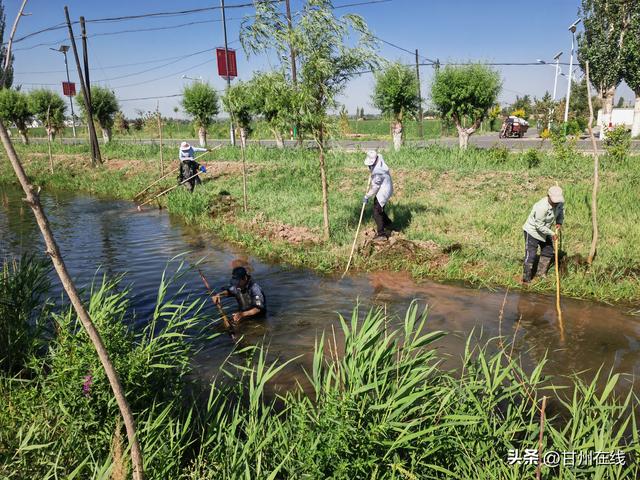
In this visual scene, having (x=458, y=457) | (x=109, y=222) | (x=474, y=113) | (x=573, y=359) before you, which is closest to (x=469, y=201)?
(x=573, y=359)

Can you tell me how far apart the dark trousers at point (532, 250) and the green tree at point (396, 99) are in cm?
1421

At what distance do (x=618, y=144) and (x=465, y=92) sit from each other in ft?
20.9

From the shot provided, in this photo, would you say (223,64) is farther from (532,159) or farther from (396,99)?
(532,159)

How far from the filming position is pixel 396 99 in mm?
22094

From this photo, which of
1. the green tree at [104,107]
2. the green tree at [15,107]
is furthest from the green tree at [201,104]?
the green tree at [15,107]

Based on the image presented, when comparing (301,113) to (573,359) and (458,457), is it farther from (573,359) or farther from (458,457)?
(458,457)

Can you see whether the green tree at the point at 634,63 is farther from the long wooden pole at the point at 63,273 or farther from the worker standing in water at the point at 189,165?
the long wooden pole at the point at 63,273

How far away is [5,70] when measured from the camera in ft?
5.09

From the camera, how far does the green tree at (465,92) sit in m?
18.5

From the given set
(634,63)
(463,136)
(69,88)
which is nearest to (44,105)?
(69,88)

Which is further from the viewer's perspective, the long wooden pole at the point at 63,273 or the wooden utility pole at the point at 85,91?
the wooden utility pole at the point at 85,91

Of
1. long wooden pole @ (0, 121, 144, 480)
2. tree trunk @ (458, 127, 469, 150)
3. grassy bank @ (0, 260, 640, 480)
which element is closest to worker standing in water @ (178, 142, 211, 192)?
tree trunk @ (458, 127, 469, 150)

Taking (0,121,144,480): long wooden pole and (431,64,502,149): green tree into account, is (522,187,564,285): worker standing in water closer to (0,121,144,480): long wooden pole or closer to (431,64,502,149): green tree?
(0,121,144,480): long wooden pole

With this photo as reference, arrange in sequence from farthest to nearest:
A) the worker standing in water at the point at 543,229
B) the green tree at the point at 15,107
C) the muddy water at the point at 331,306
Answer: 1. the green tree at the point at 15,107
2. the worker standing in water at the point at 543,229
3. the muddy water at the point at 331,306
